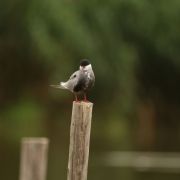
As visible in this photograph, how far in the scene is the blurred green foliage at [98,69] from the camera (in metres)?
29.4

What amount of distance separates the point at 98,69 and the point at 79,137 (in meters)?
20.0

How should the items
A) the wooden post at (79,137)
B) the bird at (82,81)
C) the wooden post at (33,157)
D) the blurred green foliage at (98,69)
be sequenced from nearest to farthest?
the wooden post at (79,137) → the bird at (82,81) → the wooden post at (33,157) → the blurred green foliage at (98,69)

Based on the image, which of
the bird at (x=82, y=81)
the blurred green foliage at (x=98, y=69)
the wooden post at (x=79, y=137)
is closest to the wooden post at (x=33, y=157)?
the bird at (x=82, y=81)

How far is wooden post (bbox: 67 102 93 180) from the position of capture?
9609mm

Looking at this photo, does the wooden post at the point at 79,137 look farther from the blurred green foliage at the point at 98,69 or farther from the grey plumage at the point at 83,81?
the blurred green foliage at the point at 98,69

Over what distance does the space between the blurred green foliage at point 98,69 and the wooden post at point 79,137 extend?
15248 mm

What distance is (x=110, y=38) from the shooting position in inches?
1238

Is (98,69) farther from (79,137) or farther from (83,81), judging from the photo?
(79,137)

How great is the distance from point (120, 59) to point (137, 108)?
16.1ft

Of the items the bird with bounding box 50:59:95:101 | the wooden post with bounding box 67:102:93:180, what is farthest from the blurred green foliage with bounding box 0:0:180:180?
the wooden post with bounding box 67:102:93:180

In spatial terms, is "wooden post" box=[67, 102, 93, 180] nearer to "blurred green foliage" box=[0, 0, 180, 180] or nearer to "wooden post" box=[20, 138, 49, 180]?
"wooden post" box=[20, 138, 49, 180]

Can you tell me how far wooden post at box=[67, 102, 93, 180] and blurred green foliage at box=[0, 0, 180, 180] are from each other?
50.0ft

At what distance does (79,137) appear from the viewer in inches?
380

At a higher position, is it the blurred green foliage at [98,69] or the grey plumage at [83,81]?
the blurred green foliage at [98,69]
